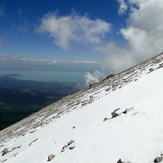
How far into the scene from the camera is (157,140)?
823cm

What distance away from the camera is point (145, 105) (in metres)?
12.7

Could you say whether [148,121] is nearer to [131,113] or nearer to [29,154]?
[131,113]

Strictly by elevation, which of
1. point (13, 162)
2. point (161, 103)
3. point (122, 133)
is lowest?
point (13, 162)

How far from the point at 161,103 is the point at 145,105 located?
3.63 ft

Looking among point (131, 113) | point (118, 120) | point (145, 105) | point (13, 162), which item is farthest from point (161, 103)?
point (13, 162)

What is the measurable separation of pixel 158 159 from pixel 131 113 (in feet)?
18.4

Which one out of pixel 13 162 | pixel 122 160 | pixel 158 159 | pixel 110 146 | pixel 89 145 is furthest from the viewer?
pixel 13 162

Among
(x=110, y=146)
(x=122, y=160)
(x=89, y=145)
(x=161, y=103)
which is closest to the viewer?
(x=122, y=160)

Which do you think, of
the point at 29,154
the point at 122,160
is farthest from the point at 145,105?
the point at 29,154

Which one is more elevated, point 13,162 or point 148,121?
point 148,121

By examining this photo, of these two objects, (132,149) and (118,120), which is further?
(118,120)

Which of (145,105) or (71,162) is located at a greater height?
(145,105)

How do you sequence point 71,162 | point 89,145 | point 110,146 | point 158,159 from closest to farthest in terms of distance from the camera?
1. point 158,159
2. point 110,146
3. point 71,162
4. point 89,145

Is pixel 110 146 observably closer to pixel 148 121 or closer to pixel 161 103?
pixel 148 121
